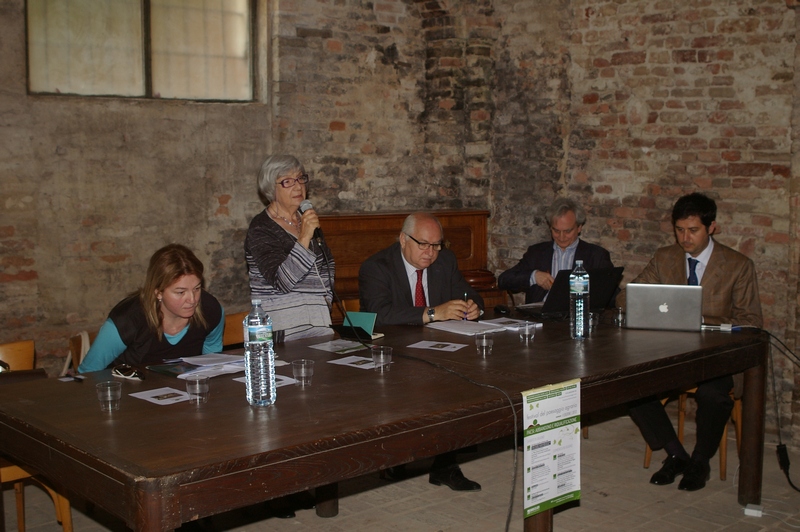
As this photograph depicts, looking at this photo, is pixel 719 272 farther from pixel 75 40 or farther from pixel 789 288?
pixel 75 40

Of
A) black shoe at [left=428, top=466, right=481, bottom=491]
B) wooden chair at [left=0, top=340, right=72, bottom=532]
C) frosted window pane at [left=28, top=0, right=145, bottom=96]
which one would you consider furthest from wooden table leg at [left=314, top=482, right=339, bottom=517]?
frosted window pane at [left=28, top=0, right=145, bottom=96]

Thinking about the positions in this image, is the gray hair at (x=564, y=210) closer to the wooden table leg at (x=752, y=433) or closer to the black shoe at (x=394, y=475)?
the wooden table leg at (x=752, y=433)

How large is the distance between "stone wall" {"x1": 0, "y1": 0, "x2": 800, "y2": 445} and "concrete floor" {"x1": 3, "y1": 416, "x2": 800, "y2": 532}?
140cm

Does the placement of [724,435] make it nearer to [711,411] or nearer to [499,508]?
[711,411]

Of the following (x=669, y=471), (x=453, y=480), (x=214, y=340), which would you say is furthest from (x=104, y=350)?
(x=669, y=471)

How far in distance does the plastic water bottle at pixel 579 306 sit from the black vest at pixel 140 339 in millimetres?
1802

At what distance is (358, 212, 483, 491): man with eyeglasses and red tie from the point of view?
470 cm

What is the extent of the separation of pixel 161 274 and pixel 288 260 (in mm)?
724

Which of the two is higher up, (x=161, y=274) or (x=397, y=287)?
(x=161, y=274)

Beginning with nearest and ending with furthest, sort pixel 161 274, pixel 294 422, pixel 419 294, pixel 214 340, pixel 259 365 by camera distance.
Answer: pixel 294 422 < pixel 259 365 < pixel 161 274 < pixel 214 340 < pixel 419 294

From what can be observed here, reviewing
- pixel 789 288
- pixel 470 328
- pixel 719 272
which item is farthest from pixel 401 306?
pixel 789 288

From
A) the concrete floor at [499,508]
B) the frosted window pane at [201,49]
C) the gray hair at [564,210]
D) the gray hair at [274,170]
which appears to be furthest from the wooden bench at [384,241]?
the gray hair at [274,170]

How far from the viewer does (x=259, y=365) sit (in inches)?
122

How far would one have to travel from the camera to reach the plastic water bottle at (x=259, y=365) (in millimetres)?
3043
